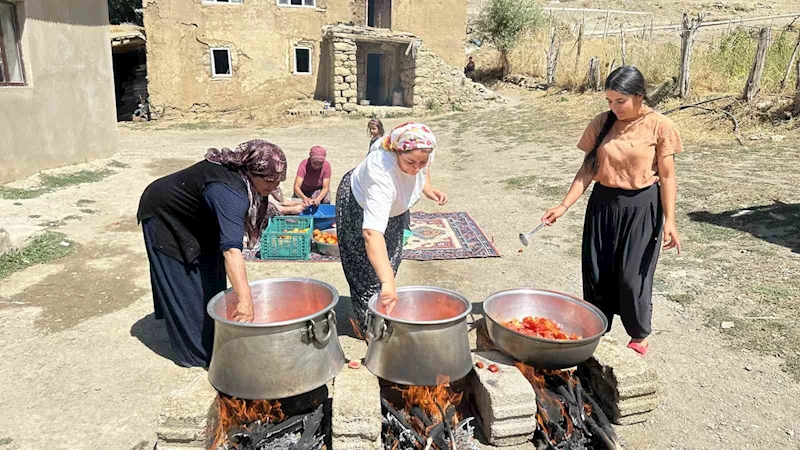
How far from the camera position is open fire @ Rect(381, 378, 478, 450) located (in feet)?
7.84

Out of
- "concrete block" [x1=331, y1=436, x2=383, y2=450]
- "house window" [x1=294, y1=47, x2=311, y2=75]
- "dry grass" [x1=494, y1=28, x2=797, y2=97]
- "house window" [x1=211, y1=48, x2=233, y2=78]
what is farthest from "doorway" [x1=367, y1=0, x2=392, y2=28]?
"concrete block" [x1=331, y1=436, x2=383, y2=450]

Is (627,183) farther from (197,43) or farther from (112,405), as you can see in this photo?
(197,43)

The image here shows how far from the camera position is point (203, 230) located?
3.02 metres

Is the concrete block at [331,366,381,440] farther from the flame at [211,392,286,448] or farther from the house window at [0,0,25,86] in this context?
the house window at [0,0,25,86]

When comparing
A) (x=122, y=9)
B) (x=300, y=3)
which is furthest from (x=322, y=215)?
(x=122, y=9)

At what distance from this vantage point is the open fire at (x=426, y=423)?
239 centimetres

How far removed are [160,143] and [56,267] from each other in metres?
8.33

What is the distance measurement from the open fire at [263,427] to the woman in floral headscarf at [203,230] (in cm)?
41

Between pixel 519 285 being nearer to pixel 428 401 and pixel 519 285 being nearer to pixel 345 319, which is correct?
pixel 345 319

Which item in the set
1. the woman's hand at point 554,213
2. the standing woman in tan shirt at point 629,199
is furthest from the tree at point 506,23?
the standing woman in tan shirt at point 629,199

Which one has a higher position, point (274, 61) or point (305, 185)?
point (274, 61)

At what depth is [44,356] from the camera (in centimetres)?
345

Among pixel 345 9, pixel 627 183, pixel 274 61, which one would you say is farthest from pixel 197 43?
pixel 627 183

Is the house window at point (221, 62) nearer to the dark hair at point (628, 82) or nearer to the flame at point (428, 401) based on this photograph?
the dark hair at point (628, 82)
